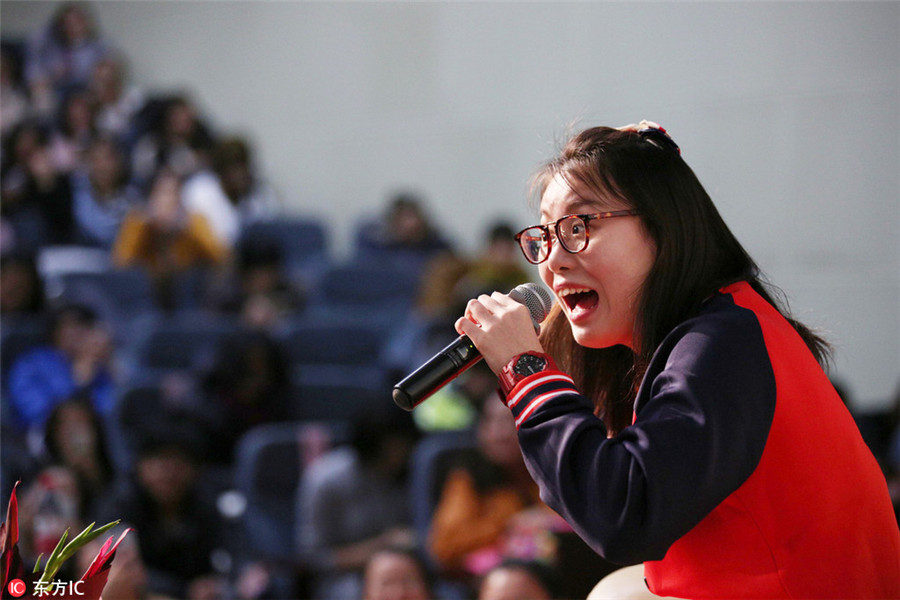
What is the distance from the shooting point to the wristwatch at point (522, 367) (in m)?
1.03

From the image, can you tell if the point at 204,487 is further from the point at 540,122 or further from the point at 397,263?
the point at 540,122

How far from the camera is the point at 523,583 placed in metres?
2.66

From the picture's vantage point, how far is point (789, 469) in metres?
0.98

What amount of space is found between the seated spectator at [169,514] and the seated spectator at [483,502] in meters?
0.78

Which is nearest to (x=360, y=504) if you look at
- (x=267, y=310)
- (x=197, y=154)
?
(x=267, y=310)

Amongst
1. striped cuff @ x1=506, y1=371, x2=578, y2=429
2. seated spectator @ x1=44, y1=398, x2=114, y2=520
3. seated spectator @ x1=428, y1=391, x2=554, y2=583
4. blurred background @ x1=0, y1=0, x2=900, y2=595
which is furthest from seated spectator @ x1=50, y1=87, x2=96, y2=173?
striped cuff @ x1=506, y1=371, x2=578, y2=429

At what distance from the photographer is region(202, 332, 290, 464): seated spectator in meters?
3.97

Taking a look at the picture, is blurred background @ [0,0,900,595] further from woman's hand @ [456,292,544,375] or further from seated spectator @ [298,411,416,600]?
woman's hand @ [456,292,544,375]

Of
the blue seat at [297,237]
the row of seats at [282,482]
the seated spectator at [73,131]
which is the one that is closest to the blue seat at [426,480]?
the row of seats at [282,482]

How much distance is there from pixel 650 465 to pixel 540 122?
17.1ft

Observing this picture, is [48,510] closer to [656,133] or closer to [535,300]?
[535,300]

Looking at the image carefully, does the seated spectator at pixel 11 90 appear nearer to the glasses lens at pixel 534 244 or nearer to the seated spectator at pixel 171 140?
the seated spectator at pixel 171 140

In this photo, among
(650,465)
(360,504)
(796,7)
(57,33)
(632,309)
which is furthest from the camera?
(57,33)

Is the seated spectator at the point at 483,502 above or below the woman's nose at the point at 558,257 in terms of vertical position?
below
